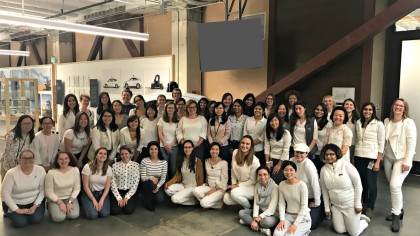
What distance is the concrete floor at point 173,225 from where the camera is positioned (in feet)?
13.0

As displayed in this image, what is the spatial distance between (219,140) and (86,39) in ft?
27.3

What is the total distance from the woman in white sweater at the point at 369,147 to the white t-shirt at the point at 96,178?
330 cm

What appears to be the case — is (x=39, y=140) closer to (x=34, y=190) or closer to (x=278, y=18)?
(x=34, y=190)

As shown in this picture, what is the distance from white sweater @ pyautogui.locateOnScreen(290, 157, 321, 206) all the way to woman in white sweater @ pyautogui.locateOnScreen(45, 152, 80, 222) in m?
2.82

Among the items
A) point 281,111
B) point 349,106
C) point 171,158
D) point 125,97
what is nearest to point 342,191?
point 349,106

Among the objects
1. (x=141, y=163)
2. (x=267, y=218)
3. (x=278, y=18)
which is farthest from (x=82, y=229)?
(x=278, y=18)

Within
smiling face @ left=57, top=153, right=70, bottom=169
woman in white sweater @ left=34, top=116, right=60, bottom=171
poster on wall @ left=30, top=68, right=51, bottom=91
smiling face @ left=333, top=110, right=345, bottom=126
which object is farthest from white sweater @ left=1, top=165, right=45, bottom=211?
poster on wall @ left=30, top=68, right=51, bottom=91

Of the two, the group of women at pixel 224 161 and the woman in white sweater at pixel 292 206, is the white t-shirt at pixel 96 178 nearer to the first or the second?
the group of women at pixel 224 161

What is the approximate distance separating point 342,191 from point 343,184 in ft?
0.28

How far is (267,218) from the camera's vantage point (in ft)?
12.7

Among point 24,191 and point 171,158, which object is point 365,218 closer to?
point 171,158

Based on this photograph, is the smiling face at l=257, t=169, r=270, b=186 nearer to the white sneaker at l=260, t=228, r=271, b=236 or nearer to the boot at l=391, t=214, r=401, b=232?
the white sneaker at l=260, t=228, r=271, b=236

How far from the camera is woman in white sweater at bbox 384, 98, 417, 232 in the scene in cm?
400

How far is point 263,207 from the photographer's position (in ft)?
13.6
